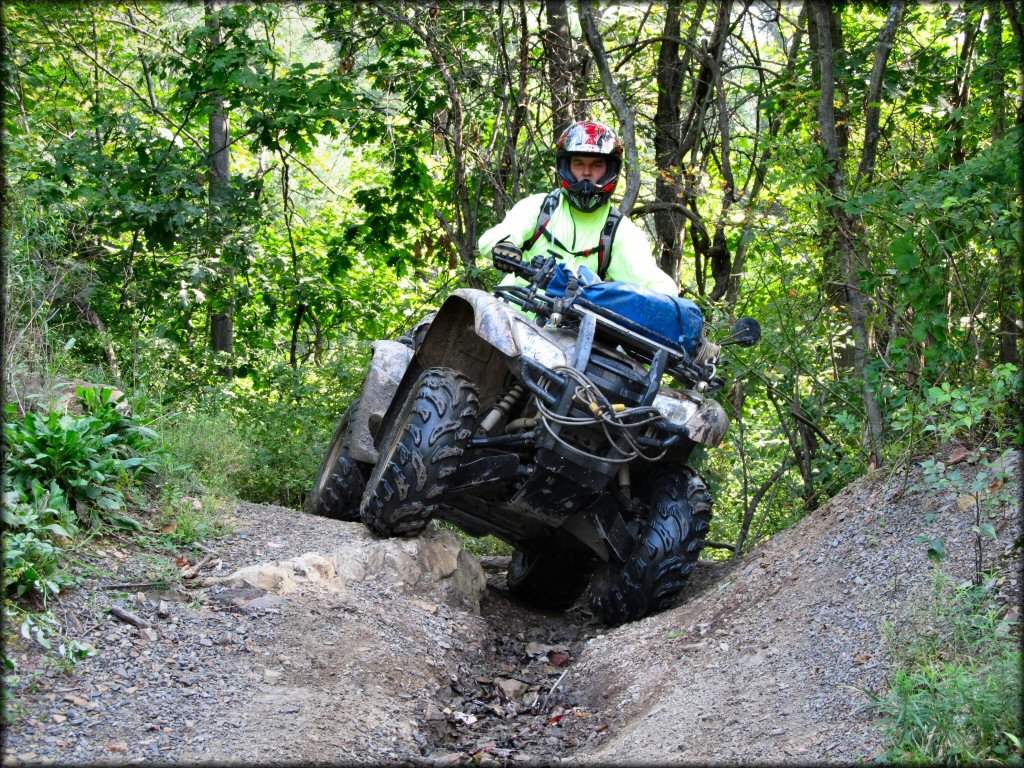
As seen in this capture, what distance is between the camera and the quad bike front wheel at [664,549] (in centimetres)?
557

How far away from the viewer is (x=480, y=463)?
5562 millimetres

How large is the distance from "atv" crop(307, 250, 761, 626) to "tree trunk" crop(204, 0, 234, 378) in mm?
4615

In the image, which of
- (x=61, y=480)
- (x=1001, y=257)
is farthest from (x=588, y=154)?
(x=61, y=480)

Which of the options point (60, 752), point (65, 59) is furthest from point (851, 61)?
point (65, 59)

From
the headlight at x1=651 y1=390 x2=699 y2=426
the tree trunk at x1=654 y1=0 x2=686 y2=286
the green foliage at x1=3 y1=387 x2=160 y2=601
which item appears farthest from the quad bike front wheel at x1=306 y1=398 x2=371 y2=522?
the tree trunk at x1=654 y1=0 x2=686 y2=286

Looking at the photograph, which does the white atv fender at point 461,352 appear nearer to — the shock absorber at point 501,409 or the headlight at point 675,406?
the shock absorber at point 501,409

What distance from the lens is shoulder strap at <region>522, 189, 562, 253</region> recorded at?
6289mm

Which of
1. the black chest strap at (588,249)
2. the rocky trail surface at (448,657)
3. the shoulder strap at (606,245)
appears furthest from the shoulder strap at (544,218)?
the rocky trail surface at (448,657)

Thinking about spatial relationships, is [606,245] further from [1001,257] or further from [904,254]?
[1001,257]

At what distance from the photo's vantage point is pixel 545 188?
32.9 ft

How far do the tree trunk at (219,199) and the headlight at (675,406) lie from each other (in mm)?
5954

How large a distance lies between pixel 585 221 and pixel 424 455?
1867 millimetres

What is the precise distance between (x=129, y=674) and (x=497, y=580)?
392 cm

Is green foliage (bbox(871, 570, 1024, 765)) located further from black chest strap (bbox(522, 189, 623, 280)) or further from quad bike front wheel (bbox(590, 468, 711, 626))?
black chest strap (bbox(522, 189, 623, 280))
